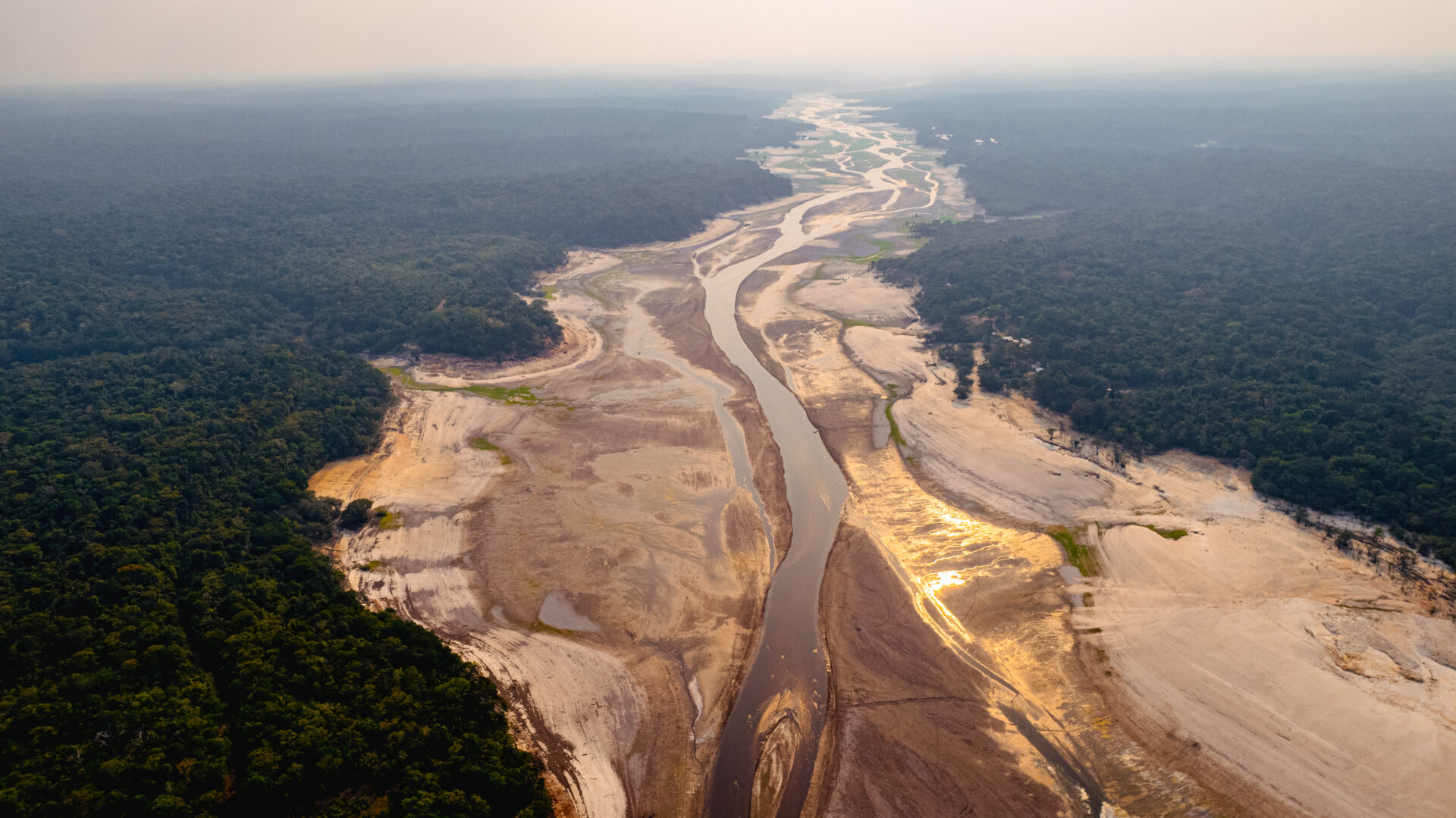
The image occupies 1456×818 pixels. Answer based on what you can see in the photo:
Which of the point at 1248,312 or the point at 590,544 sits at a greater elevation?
the point at 1248,312

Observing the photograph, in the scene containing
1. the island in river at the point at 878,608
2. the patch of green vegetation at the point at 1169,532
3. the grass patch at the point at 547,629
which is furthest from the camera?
the patch of green vegetation at the point at 1169,532

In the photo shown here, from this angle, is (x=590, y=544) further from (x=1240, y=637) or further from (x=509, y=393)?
(x=1240, y=637)

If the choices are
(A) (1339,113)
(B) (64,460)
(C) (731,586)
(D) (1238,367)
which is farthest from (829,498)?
(A) (1339,113)

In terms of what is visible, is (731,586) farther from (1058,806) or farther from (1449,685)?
(1449,685)

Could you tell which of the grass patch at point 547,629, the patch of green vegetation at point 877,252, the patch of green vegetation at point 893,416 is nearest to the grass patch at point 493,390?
the grass patch at point 547,629

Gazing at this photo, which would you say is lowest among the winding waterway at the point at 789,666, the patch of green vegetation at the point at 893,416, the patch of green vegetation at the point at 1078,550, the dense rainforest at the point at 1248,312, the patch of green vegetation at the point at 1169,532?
the winding waterway at the point at 789,666

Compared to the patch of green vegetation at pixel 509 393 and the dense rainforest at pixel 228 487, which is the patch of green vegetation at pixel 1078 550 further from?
the patch of green vegetation at pixel 509 393

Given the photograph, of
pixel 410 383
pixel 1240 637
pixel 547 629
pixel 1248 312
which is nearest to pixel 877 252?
pixel 1248 312
